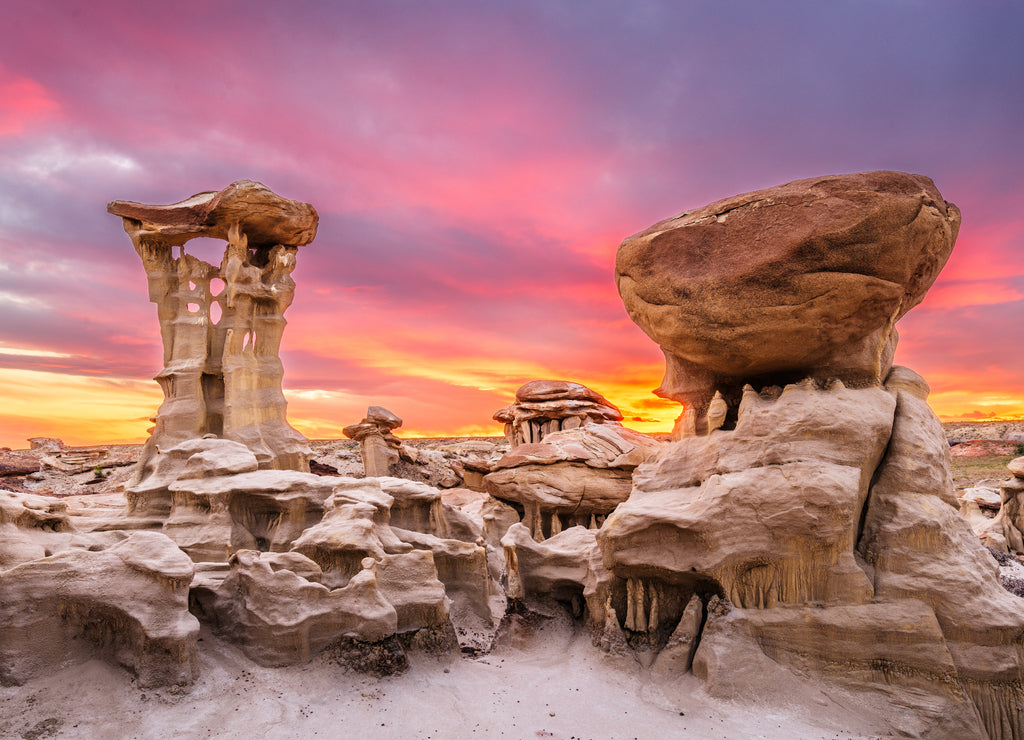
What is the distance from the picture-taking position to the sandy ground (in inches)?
240

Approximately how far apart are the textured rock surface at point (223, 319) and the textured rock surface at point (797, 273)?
1321 cm

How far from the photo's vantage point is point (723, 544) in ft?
24.4

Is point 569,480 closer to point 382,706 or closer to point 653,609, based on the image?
point 653,609

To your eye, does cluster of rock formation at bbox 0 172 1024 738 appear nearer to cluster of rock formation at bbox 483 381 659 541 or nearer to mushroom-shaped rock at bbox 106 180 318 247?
cluster of rock formation at bbox 483 381 659 541

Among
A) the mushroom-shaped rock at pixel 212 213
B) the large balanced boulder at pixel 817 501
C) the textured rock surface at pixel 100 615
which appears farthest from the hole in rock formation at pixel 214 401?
the large balanced boulder at pixel 817 501

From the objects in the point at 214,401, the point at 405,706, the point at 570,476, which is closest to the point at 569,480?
the point at 570,476

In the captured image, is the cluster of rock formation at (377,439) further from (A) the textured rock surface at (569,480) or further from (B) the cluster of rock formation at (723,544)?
(B) the cluster of rock formation at (723,544)

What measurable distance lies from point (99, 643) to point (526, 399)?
18.7 m

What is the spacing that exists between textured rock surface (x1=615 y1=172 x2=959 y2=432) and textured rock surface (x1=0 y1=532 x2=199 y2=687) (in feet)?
25.6

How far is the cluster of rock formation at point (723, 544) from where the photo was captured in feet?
22.0

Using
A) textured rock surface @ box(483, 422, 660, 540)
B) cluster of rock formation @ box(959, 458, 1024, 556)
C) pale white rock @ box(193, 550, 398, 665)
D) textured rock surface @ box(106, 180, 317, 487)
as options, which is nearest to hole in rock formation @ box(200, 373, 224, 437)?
textured rock surface @ box(106, 180, 317, 487)

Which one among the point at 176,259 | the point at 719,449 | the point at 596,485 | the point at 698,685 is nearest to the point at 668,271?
the point at 719,449

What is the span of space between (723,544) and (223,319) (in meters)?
16.6

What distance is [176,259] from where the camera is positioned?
17938mm
